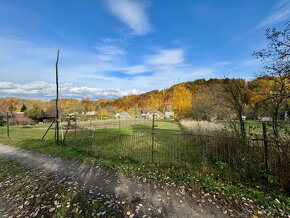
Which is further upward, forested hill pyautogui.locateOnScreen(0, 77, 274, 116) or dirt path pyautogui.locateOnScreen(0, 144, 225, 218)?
forested hill pyautogui.locateOnScreen(0, 77, 274, 116)

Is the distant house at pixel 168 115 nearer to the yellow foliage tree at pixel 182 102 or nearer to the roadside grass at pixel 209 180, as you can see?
the yellow foliage tree at pixel 182 102

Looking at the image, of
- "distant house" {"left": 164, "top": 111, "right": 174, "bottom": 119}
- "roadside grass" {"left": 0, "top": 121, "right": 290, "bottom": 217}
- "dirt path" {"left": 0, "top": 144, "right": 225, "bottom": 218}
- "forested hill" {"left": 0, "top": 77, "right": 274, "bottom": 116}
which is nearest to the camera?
"dirt path" {"left": 0, "top": 144, "right": 225, "bottom": 218}

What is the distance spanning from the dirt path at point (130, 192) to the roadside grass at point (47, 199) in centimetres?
32

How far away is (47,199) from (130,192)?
211 cm

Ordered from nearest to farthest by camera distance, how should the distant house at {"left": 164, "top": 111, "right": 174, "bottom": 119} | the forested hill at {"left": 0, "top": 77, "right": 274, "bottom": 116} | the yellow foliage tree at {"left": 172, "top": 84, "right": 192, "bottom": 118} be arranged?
the forested hill at {"left": 0, "top": 77, "right": 274, "bottom": 116} → the yellow foliage tree at {"left": 172, "top": 84, "right": 192, "bottom": 118} → the distant house at {"left": 164, "top": 111, "right": 174, "bottom": 119}

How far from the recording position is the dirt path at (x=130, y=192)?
13.2ft

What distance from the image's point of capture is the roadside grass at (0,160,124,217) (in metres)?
4.12

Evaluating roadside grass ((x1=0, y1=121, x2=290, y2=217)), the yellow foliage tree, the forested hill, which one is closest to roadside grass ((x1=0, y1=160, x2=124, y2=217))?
roadside grass ((x1=0, y1=121, x2=290, y2=217))

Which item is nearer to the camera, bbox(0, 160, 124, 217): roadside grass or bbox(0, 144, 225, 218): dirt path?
bbox(0, 144, 225, 218): dirt path

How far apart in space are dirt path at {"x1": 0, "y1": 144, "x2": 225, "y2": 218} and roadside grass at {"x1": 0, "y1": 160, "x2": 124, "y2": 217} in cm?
32

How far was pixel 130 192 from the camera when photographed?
16.2 ft

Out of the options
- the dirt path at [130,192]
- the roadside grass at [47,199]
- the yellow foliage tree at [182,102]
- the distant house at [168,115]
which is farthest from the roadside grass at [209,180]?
the distant house at [168,115]

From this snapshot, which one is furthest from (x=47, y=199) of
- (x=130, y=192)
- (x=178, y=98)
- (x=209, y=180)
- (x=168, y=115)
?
(x=168, y=115)

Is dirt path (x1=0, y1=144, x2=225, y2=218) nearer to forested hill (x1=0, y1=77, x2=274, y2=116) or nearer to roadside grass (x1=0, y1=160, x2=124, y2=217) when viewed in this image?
roadside grass (x1=0, y1=160, x2=124, y2=217)
